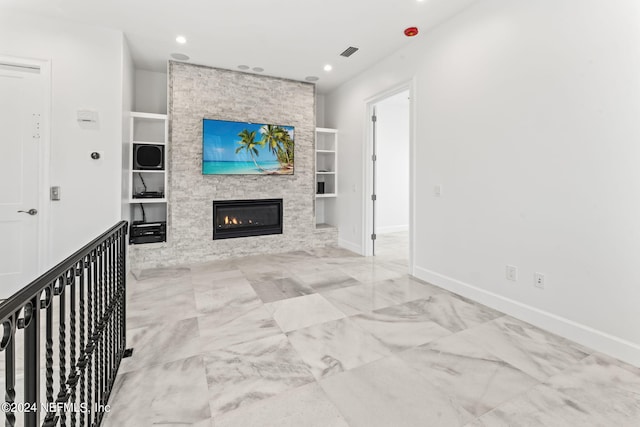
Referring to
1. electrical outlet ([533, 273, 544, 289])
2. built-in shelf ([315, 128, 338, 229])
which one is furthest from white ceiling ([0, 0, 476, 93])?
electrical outlet ([533, 273, 544, 289])

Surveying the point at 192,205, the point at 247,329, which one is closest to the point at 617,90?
the point at 247,329

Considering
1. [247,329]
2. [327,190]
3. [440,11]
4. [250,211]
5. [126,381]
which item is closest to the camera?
[126,381]

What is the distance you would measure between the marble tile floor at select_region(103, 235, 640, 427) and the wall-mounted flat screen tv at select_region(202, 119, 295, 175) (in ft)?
7.05

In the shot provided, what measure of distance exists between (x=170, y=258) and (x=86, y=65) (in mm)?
2533

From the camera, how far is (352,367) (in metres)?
2.00

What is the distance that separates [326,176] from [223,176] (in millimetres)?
1998

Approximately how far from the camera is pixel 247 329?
251cm

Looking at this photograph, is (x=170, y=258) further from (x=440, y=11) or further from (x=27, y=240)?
(x=440, y=11)

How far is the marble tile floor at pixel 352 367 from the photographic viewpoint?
1.60 metres

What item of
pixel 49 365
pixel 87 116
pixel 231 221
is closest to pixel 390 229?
pixel 231 221

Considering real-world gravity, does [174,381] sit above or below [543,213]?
below

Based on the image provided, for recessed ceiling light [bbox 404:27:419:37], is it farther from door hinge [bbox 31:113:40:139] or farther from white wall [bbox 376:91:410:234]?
door hinge [bbox 31:113:40:139]

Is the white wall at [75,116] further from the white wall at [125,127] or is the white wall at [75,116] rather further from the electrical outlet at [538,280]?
the electrical outlet at [538,280]

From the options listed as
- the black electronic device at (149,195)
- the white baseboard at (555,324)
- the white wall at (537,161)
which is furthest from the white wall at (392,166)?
the black electronic device at (149,195)
